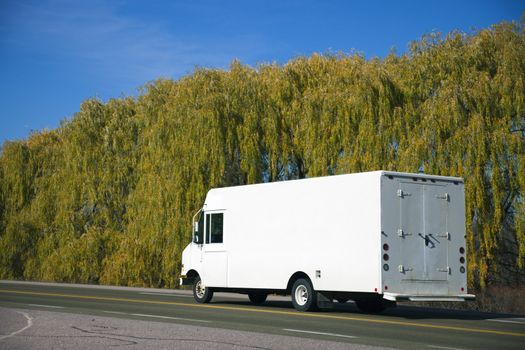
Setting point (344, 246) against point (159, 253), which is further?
point (159, 253)

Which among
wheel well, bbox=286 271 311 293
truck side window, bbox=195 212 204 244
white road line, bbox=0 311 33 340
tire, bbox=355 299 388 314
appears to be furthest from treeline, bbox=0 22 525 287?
white road line, bbox=0 311 33 340

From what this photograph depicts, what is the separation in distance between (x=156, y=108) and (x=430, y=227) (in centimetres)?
2014

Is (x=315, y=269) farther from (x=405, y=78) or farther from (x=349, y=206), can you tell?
(x=405, y=78)

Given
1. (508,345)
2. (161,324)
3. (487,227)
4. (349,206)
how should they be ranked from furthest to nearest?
(487,227) → (349,206) → (161,324) → (508,345)

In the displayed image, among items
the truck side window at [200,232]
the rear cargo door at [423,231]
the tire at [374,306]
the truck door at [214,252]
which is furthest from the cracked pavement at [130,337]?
the truck side window at [200,232]

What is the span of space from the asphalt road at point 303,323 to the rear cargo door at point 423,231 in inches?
42.1

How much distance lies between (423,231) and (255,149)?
14462 mm

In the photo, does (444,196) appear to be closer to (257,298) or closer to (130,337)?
(257,298)

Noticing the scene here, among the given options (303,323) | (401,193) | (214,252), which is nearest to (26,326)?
(303,323)

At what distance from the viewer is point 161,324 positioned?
44.4 ft

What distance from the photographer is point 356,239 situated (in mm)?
16438

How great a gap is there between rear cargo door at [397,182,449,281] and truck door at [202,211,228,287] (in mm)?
5678

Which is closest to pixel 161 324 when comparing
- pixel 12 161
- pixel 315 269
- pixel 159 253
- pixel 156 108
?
pixel 315 269

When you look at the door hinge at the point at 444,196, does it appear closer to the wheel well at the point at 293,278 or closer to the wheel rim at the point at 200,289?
the wheel well at the point at 293,278
